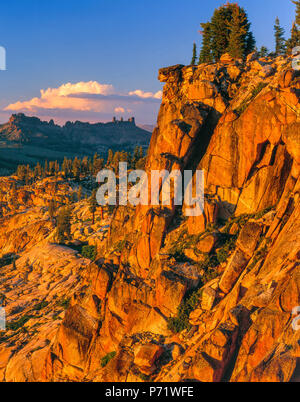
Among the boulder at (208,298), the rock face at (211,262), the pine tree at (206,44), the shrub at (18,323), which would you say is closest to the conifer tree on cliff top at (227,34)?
the pine tree at (206,44)

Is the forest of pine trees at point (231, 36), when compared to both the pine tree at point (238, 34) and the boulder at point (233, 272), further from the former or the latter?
the boulder at point (233, 272)

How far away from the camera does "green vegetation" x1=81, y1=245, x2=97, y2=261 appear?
2868 inches

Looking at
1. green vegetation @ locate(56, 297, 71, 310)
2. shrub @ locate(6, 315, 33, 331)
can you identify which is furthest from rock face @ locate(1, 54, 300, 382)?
green vegetation @ locate(56, 297, 71, 310)

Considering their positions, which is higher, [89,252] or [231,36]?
[231,36]

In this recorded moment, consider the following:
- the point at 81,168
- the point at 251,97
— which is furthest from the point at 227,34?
the point at 81,168

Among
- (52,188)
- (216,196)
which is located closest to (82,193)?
(52,188)

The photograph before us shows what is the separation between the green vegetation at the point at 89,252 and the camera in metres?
72.8

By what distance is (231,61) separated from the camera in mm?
48906

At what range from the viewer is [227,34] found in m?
61.9

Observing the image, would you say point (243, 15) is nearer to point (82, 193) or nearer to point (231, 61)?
point (231, 61)

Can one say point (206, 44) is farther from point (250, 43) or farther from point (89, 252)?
point (89, 252)

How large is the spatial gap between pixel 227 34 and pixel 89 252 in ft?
177

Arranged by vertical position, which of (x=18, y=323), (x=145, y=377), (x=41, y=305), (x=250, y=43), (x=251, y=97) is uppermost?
(x=250, y=43)

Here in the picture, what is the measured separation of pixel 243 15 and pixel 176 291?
50.7 meters
